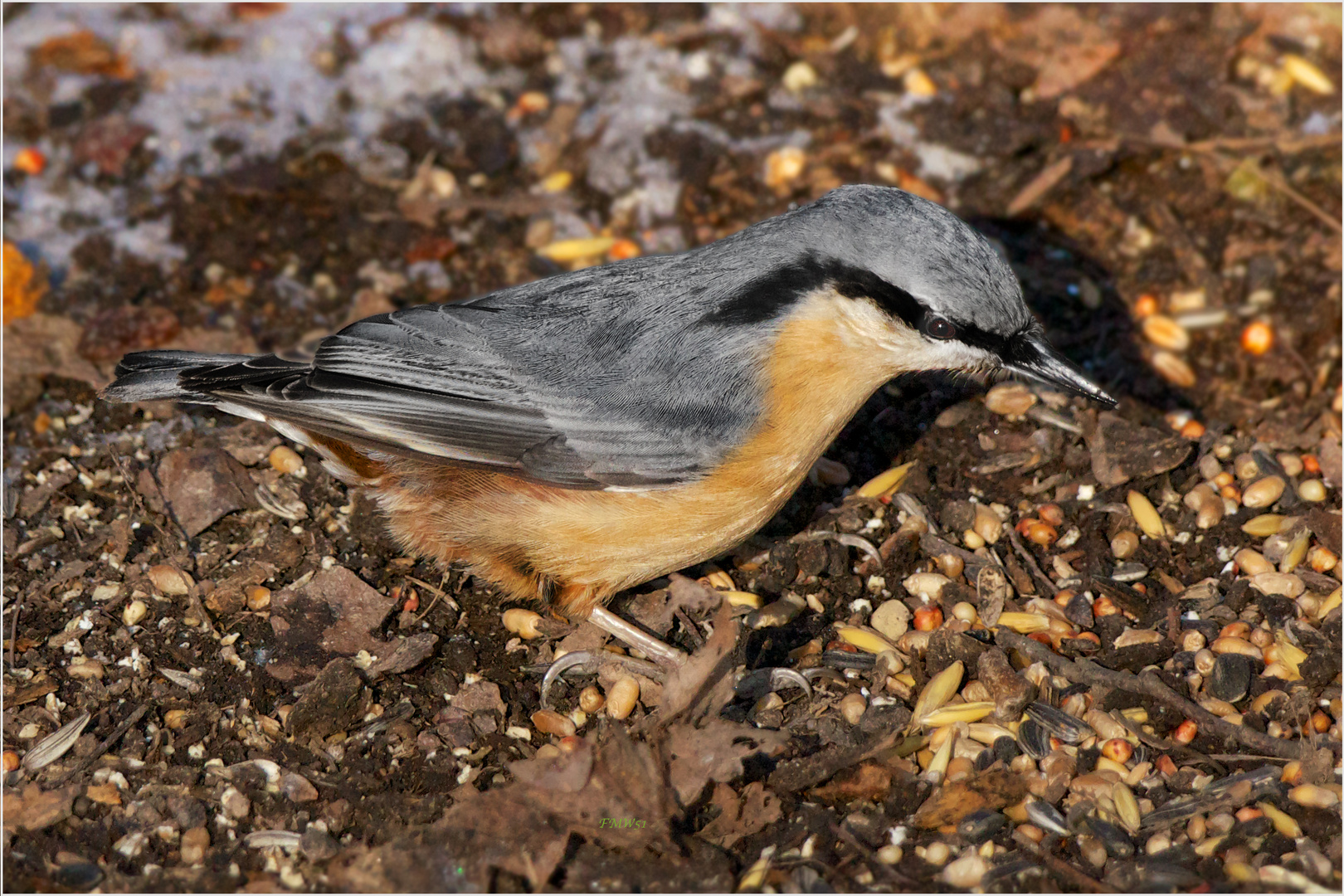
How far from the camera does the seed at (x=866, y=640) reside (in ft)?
13.4

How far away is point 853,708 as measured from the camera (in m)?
3.91

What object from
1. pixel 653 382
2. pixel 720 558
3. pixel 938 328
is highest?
pixel 938 328

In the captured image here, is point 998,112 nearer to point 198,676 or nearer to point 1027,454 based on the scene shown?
point 1027,454

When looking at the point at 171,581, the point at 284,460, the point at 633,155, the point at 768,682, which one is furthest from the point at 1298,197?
the point at 171,581

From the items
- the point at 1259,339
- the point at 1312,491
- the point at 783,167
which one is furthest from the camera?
the point at 783,167

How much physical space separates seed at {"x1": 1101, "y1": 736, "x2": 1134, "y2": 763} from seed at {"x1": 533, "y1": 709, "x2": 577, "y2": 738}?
1.72 m

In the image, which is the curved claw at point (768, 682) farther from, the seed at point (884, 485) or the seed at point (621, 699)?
the seed at point (884, 485)

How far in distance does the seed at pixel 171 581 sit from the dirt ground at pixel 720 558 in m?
0.01

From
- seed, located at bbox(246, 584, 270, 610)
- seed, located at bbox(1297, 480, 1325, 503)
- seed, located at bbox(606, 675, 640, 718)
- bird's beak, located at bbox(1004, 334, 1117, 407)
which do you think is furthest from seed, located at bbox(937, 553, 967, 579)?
seed, located at bbox(246, 584, 270, 610)

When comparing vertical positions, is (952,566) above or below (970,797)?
above

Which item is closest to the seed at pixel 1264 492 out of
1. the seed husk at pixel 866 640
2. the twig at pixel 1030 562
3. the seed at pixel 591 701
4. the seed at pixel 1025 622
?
the twig at pixel 1030 562

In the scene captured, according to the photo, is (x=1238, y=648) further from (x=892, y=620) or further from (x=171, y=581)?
(x=171, y=581)

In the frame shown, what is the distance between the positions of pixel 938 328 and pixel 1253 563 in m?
1.58

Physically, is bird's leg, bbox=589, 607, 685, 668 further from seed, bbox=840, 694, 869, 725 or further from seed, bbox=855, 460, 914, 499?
seed, bbox=855, 460, 914, 499
